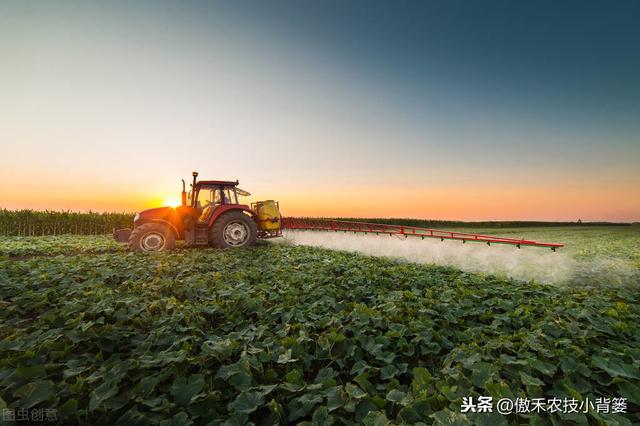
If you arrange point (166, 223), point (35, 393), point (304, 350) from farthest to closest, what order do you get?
point (166, 223) → point (304, 350) → point (35, 393)

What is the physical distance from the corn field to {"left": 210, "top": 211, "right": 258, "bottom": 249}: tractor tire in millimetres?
22559

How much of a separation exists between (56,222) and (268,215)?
79.1 ft

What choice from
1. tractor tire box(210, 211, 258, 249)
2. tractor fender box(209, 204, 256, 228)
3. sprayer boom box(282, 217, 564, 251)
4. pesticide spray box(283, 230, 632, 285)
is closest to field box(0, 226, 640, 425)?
pesticide spray box(283, 230, 632, 285)

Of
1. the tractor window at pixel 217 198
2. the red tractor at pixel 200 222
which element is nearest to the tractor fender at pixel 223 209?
the red tractor at pixel 200 222

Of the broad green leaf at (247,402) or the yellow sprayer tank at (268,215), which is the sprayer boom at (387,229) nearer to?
the yellow sprayer tank at (268,215)

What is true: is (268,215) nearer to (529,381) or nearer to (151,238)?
(151,238)

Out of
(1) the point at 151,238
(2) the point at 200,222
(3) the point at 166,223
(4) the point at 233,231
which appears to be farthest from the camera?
(4) the point at 233,231

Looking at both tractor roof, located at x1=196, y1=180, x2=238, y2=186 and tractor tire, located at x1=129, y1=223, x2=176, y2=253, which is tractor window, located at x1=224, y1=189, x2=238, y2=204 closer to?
tractor roof, located at x1=196, y1=180, x2=238, y2=186

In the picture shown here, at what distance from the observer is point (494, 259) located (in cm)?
992

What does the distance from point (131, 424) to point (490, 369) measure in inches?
111

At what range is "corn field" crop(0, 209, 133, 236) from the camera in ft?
84.0

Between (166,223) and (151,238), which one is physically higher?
(166,223)

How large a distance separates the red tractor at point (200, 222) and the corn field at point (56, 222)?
20269 mm

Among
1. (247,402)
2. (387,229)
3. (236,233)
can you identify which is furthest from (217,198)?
(247,402)
